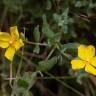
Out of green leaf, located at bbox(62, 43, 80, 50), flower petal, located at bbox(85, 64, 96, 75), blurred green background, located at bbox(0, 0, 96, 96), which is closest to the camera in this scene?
flower petal, located at bbox(85, 64, 96, 75)

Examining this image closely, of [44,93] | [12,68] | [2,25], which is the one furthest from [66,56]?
[2,25]

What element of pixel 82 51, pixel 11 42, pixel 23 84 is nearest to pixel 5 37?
pixel 11 42

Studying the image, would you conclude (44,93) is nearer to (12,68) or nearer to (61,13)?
(12,68)

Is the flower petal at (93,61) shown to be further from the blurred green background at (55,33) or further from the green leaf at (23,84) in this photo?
the green leaf at (23,84)

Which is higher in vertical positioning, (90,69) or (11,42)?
(11,42)

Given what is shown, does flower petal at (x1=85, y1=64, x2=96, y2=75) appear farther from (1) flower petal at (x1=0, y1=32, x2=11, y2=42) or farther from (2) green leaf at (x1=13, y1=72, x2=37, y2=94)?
(1) flower petal at (x1=0, y1=32, x2=11, y2=42)

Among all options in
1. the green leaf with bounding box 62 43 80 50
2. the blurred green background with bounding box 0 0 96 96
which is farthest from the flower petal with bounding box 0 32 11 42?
the green leaf with bounding box 62 43 80 50

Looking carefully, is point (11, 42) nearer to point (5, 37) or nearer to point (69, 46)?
point (5, 37)
